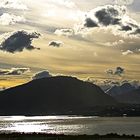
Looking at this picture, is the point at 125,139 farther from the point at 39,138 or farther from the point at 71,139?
the point at 39,138

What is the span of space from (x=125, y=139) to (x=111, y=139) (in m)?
A: 2.59

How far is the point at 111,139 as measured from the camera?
243ft

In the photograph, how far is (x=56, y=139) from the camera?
239 ft

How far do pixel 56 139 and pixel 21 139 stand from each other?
553cm

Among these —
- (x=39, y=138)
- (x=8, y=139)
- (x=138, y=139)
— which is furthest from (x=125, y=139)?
(x=8, y=139)

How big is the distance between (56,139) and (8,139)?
759 centimetres

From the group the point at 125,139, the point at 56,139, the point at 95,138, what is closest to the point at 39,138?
the point at 56,139

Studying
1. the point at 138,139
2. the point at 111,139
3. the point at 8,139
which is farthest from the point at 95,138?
the point at 8,139

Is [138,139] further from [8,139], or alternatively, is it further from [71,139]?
[8,139]

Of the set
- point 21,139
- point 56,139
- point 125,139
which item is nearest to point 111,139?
point 125,139

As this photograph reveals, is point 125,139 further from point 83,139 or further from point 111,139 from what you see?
point 83,139

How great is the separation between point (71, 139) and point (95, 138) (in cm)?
420

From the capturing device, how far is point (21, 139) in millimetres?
71938

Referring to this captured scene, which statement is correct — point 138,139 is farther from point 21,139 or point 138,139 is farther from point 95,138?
point 21,139
